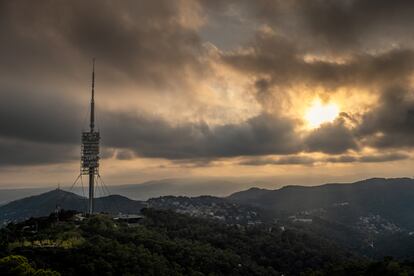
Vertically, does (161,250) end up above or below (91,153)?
below

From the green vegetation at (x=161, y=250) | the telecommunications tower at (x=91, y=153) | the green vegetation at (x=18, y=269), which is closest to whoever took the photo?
the green vegetation at (x=18, y=269)

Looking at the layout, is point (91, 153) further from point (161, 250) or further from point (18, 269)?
point (18, 269)

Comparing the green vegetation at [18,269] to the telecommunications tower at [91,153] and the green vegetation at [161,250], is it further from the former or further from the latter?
the telecommunications tower at [91,153]

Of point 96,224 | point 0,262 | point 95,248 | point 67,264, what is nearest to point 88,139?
point 96,224

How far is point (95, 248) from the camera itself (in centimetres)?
7194

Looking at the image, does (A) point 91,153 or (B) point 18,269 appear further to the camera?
(A) point 91,153

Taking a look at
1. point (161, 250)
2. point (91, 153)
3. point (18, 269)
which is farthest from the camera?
point (91, 153)

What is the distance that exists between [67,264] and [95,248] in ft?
34.6

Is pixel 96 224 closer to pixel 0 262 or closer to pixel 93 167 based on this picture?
pixel 93 167

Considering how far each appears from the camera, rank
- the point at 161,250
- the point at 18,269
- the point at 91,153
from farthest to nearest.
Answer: the point at 91,153 < the point at 161,250 < the point at 18,269

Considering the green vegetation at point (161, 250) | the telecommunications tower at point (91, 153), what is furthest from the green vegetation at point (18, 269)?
the telecommunications tower at point (91, 153)

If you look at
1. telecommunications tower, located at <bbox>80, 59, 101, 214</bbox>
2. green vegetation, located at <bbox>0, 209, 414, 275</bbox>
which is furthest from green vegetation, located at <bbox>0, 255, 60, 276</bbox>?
telecommunications tower, located at <bbox>80, 59, 101, 214</bbox>

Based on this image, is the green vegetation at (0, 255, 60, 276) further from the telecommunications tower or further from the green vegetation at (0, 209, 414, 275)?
the telecommunications tower

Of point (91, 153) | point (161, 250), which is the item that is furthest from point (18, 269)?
point (91, 153)
